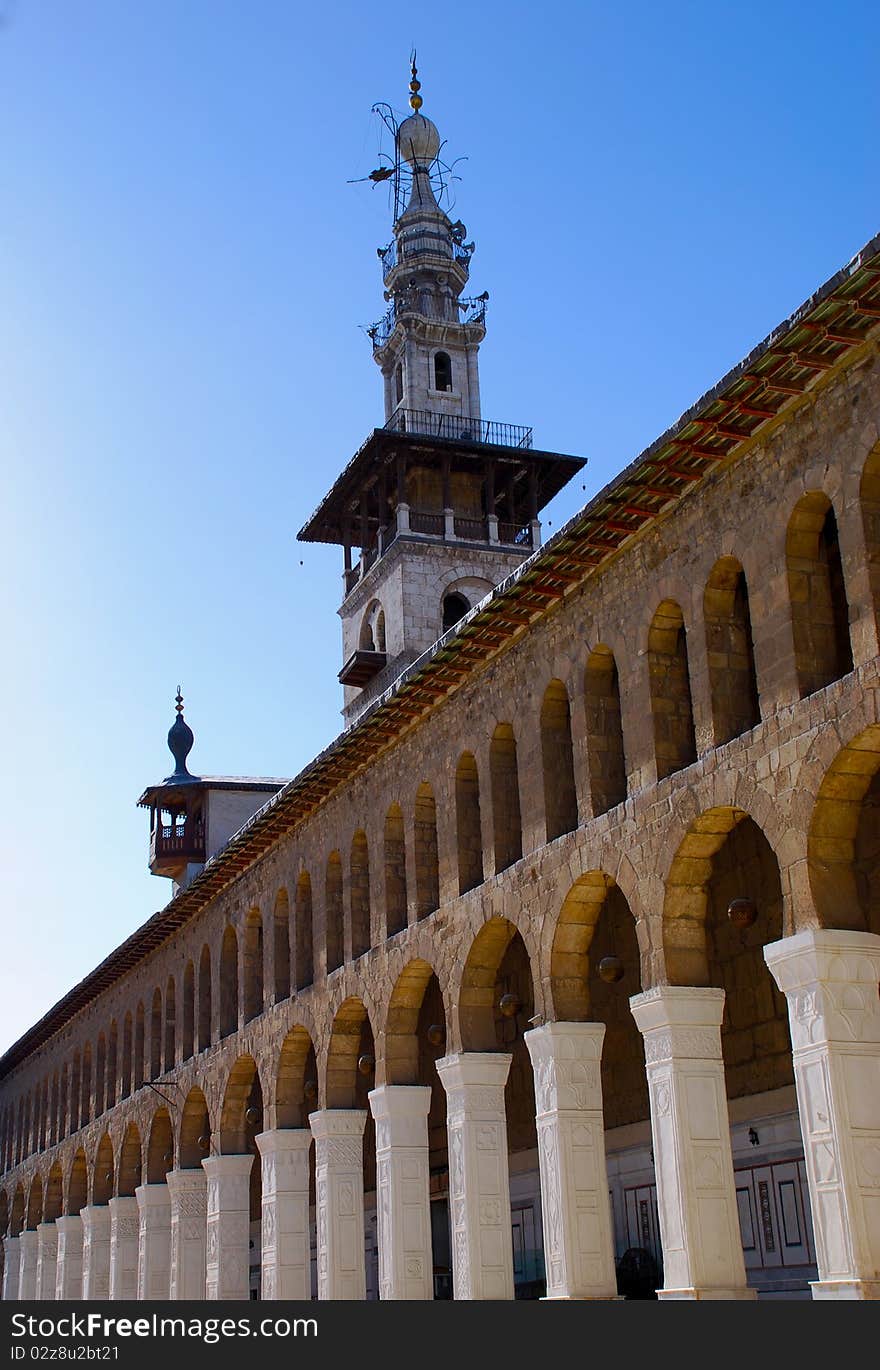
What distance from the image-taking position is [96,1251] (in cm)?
3628

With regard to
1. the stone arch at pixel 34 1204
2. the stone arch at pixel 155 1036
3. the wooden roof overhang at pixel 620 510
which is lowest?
the stone arch at pixel 34 1204

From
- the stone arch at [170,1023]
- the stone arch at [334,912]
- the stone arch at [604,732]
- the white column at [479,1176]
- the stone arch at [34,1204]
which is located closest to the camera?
the stone arch at [604,732]

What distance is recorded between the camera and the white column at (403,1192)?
21469mm

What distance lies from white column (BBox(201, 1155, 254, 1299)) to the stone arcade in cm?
6

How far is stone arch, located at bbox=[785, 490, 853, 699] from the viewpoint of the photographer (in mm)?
15195

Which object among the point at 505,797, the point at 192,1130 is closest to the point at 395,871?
the point at 505,797

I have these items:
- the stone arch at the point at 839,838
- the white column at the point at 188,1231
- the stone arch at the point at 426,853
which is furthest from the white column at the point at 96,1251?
the stone arch at the point at 839,838

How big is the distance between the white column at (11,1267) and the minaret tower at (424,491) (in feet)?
56.4

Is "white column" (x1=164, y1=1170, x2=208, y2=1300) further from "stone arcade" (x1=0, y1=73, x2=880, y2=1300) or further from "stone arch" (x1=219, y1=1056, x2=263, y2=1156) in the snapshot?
"stone arch" (x1=219, y1=1056, x2=263, y2=1156)

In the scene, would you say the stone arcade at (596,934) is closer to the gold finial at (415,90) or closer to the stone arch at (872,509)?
the stone arch at (872,509)

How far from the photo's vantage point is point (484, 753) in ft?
68.1

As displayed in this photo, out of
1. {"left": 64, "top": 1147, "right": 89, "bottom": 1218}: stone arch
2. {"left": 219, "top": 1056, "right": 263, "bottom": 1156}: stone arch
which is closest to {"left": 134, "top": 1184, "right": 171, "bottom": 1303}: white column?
{"left": 219, "top": 1056, "right": 263, "bottom": 1156}: stone arch

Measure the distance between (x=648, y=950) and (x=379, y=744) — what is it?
7738 mm
